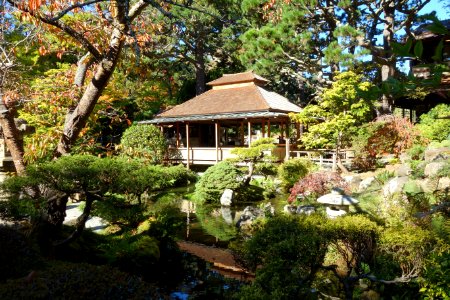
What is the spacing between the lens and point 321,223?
5023mm

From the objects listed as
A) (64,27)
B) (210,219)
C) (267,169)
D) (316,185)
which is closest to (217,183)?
(210,219)

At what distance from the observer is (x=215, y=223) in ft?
35.4

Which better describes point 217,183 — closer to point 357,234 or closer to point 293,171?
point 293,171

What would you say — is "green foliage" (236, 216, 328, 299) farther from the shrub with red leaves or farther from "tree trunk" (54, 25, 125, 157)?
the shrub with red leaves

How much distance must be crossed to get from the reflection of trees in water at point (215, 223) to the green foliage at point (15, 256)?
540cm

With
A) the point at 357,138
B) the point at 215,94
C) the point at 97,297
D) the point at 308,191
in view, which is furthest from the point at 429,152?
the point at 215,94

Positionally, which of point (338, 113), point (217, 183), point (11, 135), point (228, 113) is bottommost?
point (217, 183)

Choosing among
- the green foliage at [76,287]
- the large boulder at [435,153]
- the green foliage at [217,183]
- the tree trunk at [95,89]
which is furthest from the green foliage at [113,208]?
the large boulder at [435,153]

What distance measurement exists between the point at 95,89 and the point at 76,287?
2.24 metres

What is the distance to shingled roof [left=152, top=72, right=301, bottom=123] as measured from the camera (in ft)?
64.2

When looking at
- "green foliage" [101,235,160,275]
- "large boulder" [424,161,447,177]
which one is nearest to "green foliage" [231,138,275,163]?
"large boulder" [424,161,447,177]

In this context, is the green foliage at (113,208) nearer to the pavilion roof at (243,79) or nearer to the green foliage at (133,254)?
the green foliage at (133,254)

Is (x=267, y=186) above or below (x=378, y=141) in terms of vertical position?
below

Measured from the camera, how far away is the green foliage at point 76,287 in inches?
105
